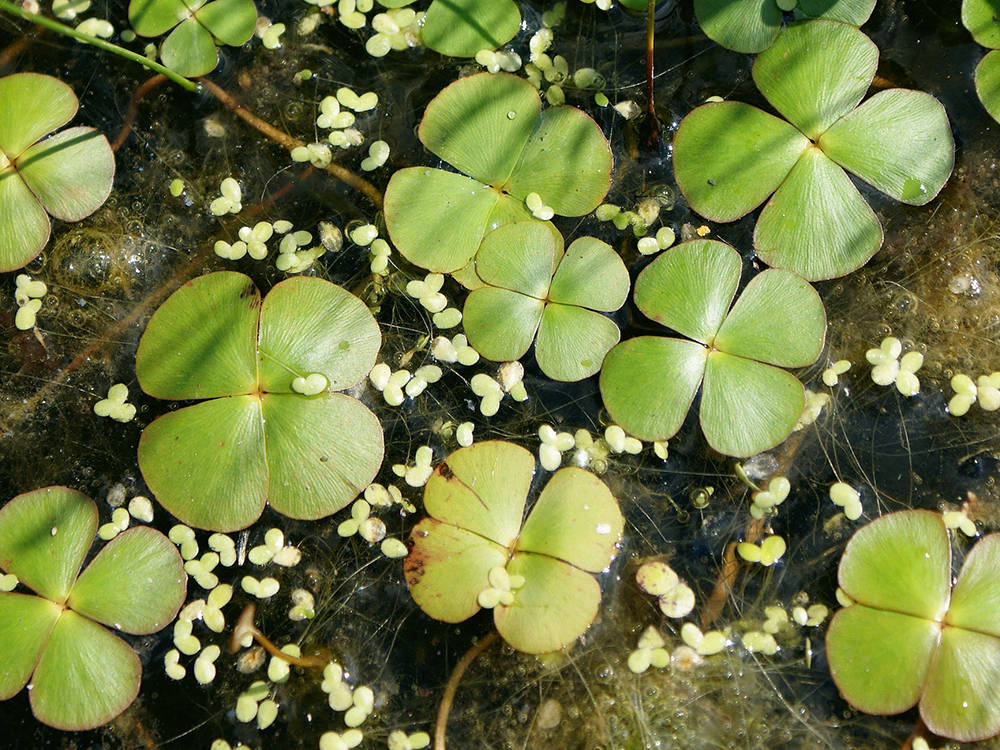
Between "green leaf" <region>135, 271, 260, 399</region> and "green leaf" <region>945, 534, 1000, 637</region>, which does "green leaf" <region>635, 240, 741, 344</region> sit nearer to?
"green leaf" <region>945, 534, 1000, 637</region>

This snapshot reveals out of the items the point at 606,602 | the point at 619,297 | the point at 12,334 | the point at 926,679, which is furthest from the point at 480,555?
the point at 12,334

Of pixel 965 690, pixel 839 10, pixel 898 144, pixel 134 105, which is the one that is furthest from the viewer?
pixel 134 105

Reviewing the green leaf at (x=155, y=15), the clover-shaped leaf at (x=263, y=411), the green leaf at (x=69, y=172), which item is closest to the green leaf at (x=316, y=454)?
the clover-shaped leaf at (x=263, y=411)

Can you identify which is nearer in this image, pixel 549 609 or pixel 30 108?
pixel 549 609

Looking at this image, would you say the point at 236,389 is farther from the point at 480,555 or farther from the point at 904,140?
the point at 904,140

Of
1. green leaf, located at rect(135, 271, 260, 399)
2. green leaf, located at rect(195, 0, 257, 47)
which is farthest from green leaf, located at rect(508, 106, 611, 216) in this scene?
green leaf, located at rect(195, 0, 257, 47)

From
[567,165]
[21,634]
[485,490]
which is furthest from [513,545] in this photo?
[21,634]

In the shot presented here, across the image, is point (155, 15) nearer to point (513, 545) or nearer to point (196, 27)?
point (196, 27)
